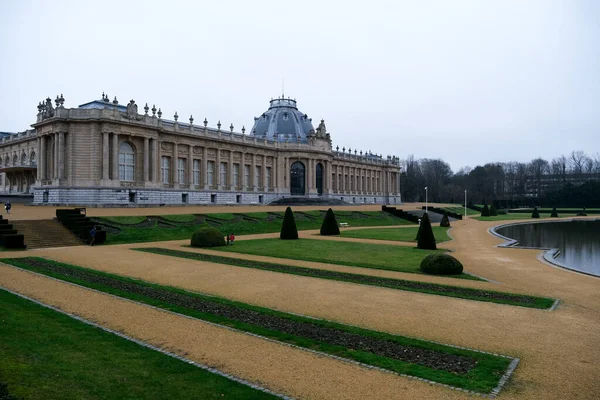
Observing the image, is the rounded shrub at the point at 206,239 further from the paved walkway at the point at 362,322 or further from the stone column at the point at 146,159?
the stone column at the point at 146,159

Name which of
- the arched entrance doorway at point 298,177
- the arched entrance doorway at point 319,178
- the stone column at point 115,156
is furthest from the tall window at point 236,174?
the stone column at point 115,156

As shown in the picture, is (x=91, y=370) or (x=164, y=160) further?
(x=164, y=160)

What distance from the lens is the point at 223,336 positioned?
33.7 feet

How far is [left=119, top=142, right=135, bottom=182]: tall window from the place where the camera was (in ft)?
177

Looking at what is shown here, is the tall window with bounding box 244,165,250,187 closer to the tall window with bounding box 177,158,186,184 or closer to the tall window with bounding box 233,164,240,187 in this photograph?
the tall window with bounding box 233,164,240,187

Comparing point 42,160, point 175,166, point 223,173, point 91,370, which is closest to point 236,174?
point 223,173

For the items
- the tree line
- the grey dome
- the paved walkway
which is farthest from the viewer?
the tree line

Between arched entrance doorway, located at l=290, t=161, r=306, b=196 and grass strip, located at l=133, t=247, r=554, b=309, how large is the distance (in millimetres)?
58211

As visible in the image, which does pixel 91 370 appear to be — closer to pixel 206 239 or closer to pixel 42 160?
pixel 206 239

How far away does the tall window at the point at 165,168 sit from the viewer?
61.3 metres

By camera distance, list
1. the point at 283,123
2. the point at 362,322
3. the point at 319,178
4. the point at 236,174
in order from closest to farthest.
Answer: the point at 362,322
the point at 236,174
the point at 319,178
the point at 283,123

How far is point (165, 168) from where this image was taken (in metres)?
61.8

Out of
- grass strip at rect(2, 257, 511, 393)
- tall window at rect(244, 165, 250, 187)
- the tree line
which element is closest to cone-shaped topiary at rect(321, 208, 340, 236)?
grass strip at rect(2, 257, 511, 393)

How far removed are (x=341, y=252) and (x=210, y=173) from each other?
152 feet
